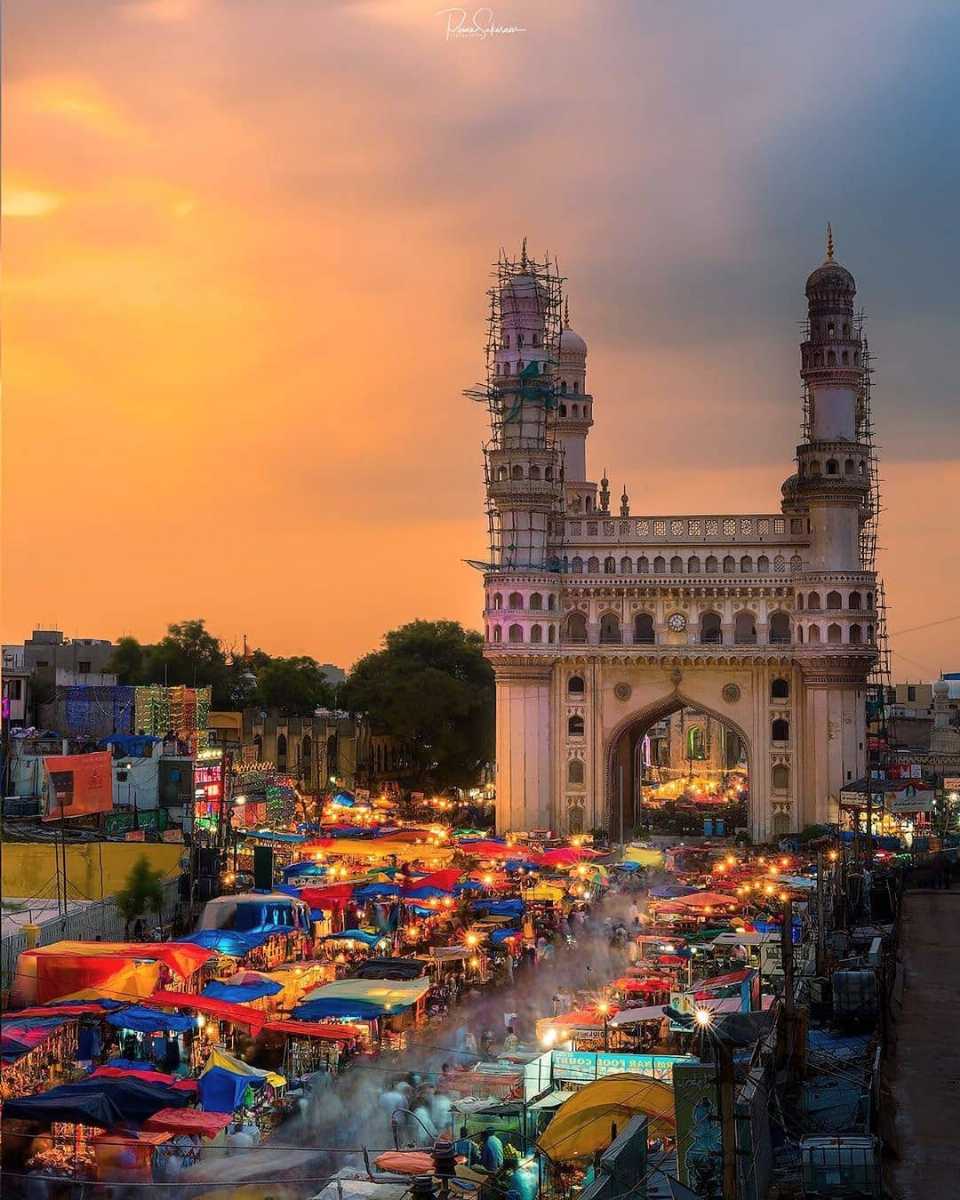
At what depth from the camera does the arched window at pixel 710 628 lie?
4953 cm

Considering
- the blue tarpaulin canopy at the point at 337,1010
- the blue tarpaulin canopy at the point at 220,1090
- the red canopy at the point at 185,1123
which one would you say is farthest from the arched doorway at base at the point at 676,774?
the red canopy at the point at 185,1123

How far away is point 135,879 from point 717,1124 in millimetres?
16752

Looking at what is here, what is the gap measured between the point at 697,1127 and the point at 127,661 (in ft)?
204

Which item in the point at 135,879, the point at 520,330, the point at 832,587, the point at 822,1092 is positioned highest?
the point at 520,330

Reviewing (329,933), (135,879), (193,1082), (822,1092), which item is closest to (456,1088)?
(193,1082)

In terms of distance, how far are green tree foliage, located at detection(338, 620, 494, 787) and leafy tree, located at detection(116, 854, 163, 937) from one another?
3492 cm

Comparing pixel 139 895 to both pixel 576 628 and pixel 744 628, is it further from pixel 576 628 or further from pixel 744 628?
pixel 744 628

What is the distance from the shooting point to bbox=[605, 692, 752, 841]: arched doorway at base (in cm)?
5084

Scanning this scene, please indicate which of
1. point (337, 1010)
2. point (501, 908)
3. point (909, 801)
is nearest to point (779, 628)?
point (909, 801)

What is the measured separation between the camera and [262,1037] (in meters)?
20.3

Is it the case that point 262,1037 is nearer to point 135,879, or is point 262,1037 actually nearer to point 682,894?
point 135,879

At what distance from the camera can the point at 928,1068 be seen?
23.0 m

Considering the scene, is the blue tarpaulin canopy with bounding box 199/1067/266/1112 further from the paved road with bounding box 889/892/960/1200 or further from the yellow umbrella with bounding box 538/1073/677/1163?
the paved road with bounding box 889/892/960/1200

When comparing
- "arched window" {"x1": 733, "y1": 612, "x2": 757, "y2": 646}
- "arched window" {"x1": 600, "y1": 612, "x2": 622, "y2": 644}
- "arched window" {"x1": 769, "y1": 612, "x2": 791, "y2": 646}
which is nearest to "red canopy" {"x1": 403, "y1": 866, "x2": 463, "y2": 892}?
"arched window" {"x1": 600, "y1": 612, "x2": 622, "y2": 644}
